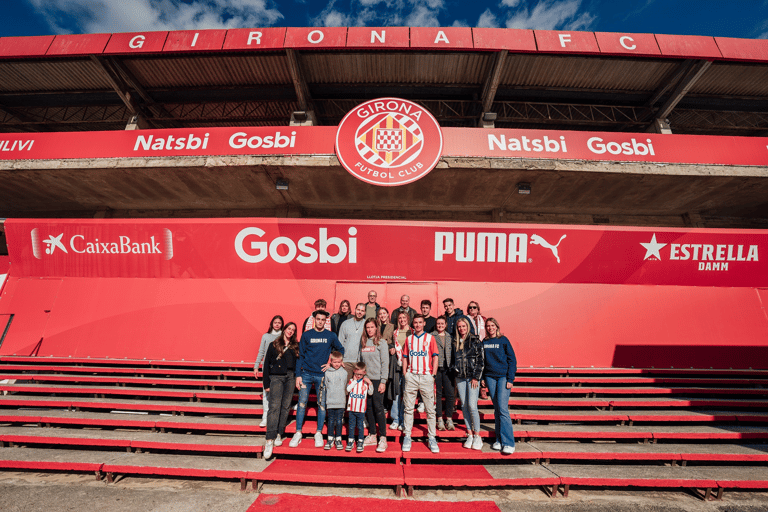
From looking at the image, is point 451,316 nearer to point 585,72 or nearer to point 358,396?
point 358,396

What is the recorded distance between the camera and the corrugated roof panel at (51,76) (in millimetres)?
9938

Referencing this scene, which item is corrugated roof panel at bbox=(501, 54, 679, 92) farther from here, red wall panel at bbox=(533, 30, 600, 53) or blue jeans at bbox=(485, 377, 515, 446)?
blue jeans at bbox=(485, 377, 515, 446)

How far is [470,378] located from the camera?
423cm

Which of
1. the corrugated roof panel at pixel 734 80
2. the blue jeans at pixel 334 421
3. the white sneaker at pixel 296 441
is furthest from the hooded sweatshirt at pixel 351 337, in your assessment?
the corrugated roof panel at pixel 734 80

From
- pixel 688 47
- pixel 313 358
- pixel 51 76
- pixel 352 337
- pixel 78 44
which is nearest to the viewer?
A: pixel 313 358

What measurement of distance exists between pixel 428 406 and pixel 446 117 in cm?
1045

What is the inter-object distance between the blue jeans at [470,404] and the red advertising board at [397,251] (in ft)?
10.3

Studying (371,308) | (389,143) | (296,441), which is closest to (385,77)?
(389,143)

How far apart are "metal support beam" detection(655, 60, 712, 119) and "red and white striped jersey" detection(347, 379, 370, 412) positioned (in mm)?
13531

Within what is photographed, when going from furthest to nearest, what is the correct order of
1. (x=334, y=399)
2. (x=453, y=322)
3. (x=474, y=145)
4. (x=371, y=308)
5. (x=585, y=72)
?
(x=585, y=72) < (x=474, y=145) < (x=371, y=308) < (x=453, y=322) < (x=334, y=399)

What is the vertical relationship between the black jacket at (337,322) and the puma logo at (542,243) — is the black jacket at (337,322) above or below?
below

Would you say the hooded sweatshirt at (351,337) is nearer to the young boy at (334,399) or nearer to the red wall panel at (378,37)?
the young boy at (334,399)

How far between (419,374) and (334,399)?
1229mm

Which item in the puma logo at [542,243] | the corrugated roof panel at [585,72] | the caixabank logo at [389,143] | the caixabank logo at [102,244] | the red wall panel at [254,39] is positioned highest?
the corrugated roof panel at [585,72]
